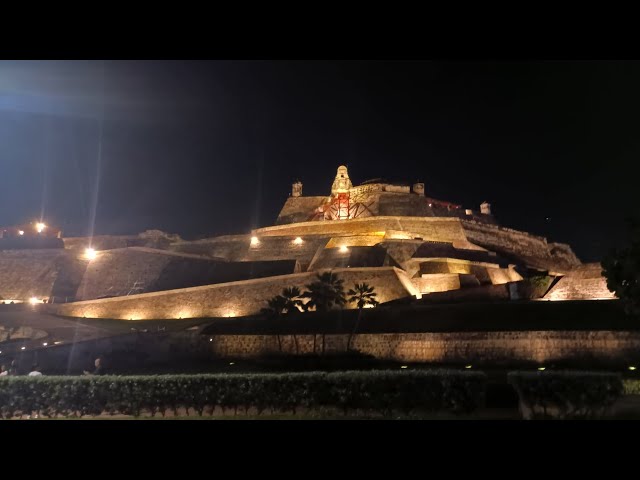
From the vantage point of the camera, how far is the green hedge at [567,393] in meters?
12.1

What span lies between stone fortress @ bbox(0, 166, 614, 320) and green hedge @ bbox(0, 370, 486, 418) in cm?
1660

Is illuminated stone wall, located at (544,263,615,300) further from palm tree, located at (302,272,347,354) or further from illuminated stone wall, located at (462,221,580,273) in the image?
illuminated stone wall, located at (462,221,580,273)

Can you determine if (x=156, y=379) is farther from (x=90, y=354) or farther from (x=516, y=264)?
(x=516, y=264)

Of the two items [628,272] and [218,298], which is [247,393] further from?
[218,298]

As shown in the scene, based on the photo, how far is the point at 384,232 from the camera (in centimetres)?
4553

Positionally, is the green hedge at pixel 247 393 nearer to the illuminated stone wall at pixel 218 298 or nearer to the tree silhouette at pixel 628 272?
the tree silhouette at pixel 628 272

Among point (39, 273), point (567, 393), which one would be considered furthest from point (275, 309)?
point (39, 273)

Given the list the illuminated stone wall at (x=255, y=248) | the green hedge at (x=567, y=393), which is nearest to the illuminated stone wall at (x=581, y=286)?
the illuminated stone wall at (x=255, y=248)

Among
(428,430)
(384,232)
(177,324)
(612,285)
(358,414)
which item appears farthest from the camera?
(384,232)

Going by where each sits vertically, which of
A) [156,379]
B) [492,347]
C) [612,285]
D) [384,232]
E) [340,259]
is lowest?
[156,379]

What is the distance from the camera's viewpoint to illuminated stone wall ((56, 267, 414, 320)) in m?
32.9

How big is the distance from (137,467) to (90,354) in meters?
18.1

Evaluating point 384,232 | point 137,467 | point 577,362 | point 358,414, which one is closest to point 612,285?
point 577,362

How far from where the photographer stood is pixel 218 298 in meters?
34.1
